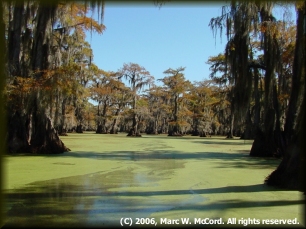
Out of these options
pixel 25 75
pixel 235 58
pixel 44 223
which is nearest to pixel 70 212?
pixel 44 223

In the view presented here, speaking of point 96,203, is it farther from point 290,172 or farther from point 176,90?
point 176,90

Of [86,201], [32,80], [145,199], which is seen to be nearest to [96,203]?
[86,201]

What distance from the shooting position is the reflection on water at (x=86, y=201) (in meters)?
3.12

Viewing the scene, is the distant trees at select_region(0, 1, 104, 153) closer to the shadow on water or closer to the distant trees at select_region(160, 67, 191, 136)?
the shadow on water

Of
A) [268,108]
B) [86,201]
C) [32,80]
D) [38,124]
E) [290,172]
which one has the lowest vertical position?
[86,201]

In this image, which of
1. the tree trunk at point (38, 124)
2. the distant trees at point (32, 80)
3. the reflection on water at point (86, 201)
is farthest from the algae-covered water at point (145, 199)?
the tree trunk at point (38, 124)

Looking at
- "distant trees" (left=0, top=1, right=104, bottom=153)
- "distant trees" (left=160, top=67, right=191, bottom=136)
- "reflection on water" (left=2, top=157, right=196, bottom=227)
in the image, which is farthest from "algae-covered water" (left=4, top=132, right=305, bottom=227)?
"distant trees" (left=160, top=67, right=191, bottom=136)

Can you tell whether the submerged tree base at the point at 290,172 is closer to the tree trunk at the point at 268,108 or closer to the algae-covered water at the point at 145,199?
the algae-covered water at the point at 145,199

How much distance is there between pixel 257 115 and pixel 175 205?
30.7 feet

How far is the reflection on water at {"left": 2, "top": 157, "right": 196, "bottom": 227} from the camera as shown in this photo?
10.2 feet

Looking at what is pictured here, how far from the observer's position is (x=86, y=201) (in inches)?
151

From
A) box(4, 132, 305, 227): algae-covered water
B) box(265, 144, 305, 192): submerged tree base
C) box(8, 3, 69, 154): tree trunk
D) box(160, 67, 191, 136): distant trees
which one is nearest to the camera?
box(4, 132, 305, 227): algae-covered water

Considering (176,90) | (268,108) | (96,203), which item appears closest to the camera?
(96,203)

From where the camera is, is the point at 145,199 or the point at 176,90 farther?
the point at 176,90
